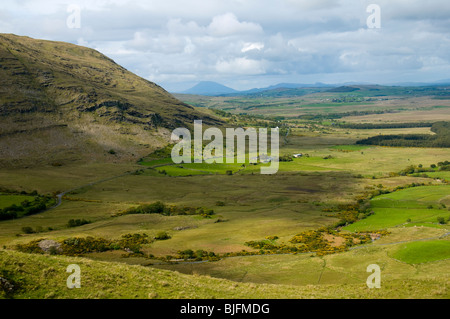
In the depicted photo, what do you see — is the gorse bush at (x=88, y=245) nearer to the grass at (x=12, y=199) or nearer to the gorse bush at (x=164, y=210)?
the gorse bush at (x=164, y=210)

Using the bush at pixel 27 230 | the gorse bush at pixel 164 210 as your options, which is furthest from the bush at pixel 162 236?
the bush at pixel 27 230

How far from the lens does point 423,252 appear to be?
57.1m

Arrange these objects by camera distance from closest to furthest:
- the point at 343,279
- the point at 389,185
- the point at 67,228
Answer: the point at 343,279 < the point at 67,228 < the point at 389,185

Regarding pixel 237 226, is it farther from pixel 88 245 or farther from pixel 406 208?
pixel 406 208

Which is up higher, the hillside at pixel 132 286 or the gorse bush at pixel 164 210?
the hillside at pixel 132 286

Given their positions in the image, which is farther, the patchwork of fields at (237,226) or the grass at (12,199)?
the grass at (12,199)

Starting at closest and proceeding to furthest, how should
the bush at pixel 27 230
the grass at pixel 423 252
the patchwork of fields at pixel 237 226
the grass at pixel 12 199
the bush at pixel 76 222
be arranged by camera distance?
1. the patchwork of fields at pixel 237 226
2. the grass at pixel 423 252
3. the bush at pixel 27 230
4. the bush at pixel 76 222
5. the grass at pixel 12 199

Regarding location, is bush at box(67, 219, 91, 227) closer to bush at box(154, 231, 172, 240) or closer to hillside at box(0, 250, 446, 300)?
bush at box(154, 231, 172, 240)

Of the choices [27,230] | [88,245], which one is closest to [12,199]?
[27,230]

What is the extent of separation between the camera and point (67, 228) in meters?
80.8

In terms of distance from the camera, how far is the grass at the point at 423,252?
54875 mm
